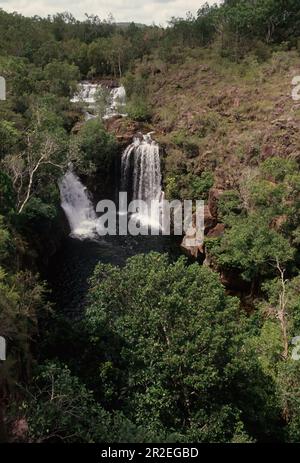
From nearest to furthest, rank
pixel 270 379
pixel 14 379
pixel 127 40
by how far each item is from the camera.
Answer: pixel 14 379, pixel 270 379, pixel 127 40

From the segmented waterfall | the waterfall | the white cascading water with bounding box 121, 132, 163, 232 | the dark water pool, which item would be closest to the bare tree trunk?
the dark water pool

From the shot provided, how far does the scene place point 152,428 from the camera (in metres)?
13.1

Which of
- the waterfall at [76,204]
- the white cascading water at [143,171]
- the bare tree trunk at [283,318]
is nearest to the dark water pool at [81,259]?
the waterfall at [76,204]

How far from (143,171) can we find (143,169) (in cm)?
19

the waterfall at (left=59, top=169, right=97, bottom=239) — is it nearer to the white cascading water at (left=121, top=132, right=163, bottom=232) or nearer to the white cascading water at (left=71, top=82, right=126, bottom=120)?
the white cascading water at (left=121, top=132, right=163, bottom=232)

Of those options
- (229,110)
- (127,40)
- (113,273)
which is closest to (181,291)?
(113,273)

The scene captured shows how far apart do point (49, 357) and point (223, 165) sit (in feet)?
78.1

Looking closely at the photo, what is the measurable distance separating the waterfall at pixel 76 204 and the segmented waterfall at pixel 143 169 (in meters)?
4.31

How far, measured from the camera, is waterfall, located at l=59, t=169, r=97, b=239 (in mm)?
37562

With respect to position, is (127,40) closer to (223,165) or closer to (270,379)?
(223,165)

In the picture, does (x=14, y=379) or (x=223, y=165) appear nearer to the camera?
(x=14, y=379)

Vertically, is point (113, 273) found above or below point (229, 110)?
below

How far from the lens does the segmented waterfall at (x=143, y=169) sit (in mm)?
40188
